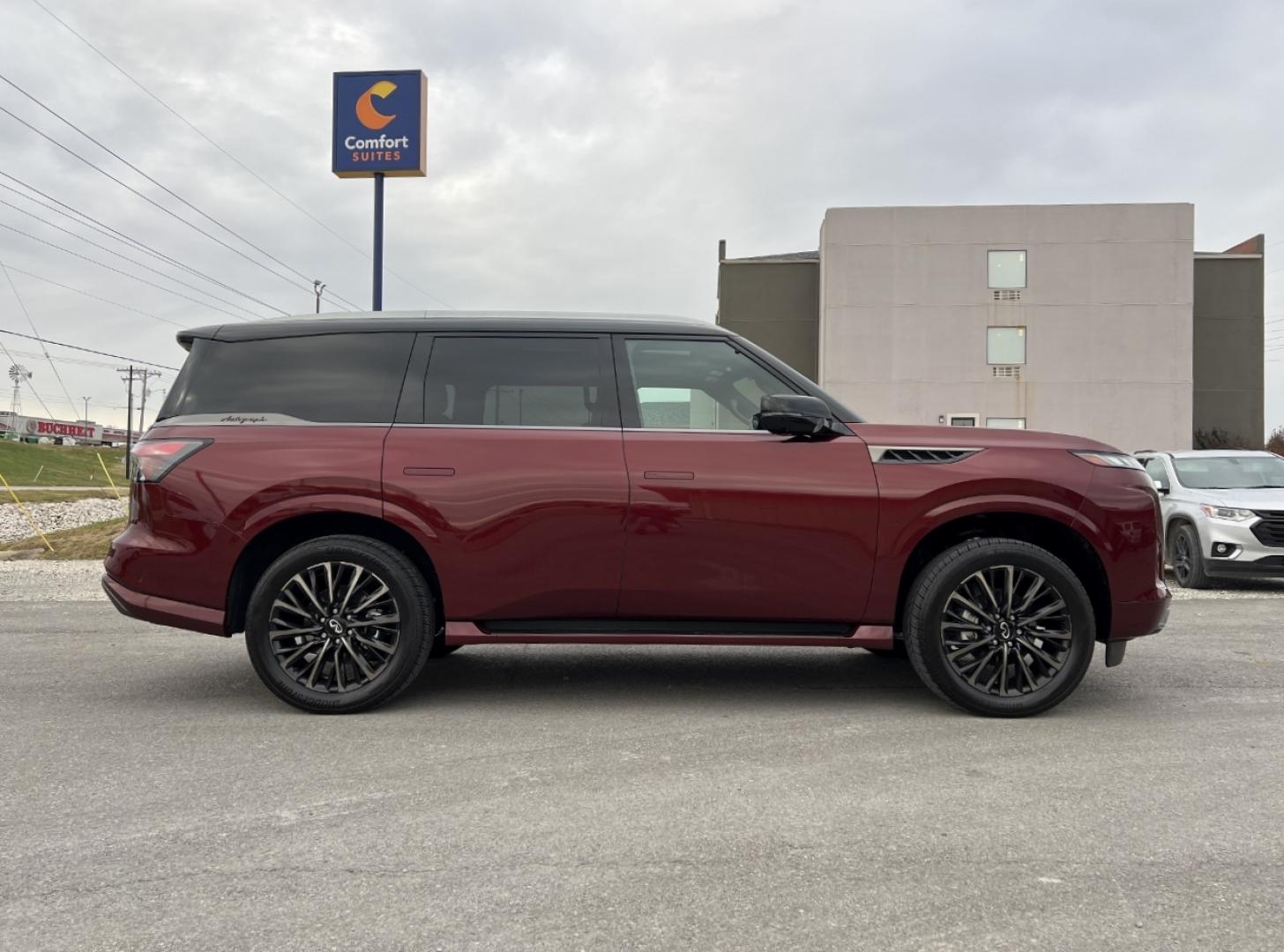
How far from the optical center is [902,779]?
3.48 metres

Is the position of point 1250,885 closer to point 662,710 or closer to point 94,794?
point 662,710

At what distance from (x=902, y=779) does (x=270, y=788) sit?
7.58 feet

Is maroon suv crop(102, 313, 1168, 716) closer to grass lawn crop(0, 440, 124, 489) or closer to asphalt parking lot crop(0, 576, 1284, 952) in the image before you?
asphalt parking lot crop(0, 576, 1284, 952)

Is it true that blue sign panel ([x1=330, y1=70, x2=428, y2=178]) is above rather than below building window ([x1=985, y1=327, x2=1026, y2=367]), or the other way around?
above

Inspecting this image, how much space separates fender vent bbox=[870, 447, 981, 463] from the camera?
14.4 ft

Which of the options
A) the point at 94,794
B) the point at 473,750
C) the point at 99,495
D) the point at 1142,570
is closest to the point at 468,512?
the point at 473,750

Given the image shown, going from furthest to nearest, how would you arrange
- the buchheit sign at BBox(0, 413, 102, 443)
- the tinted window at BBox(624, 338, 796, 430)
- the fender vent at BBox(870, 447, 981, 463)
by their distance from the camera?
1. the buchheit sign at BBox(0, 413, 102, 443)
2. the tinted window at BBox(624, 338, 796, 430)
3. the fender vent at BBox(870, 447, 981, 463)

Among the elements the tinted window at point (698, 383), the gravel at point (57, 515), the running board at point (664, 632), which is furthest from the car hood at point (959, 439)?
the gravel at point (57, 515)

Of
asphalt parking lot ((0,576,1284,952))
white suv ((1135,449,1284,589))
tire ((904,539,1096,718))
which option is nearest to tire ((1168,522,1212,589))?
white suv ((1135,449,1284,589))

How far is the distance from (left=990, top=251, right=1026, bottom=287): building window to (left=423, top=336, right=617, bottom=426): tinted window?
33.9 metres

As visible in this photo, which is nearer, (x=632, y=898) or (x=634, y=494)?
(x=632, y=898)

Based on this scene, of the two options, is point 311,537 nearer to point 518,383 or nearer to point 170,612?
point 170,612

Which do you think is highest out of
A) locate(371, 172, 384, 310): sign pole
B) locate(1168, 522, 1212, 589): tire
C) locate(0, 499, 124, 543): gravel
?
locate(371, 172, 384, 310): sign pole

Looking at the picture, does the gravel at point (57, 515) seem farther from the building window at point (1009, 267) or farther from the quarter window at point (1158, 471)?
the building window at point (1009, 267)
